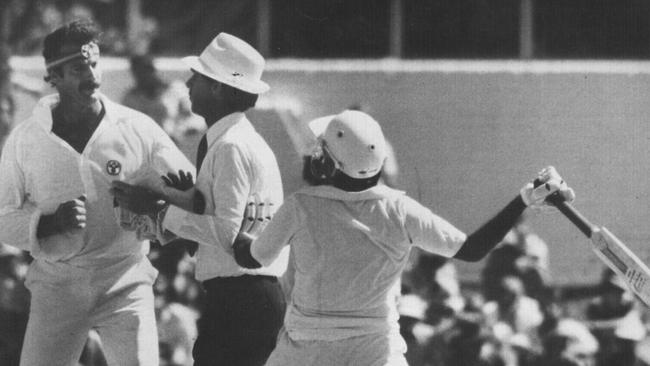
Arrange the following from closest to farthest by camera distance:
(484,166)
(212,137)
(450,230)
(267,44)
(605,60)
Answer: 1. (450,230)
2. (212,137)
3. (484,166)
4. (605,60)
5. (267,44)

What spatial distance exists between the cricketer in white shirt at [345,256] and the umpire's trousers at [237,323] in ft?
1.68

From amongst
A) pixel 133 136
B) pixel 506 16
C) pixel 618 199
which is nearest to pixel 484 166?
pixel 618 199

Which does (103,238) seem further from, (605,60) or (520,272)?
(605,60)

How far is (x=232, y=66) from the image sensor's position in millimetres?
7328

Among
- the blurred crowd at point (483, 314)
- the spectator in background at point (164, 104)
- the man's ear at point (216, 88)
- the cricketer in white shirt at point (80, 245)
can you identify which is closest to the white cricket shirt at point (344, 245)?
the man's ear at point (216, 88)

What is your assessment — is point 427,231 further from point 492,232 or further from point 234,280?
point 234,280

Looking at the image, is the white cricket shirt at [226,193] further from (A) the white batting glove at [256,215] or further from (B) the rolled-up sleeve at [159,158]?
(B) the rolled-up sleeve at [159,158]

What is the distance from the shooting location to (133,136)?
7.56 m

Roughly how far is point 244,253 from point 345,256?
0.45m

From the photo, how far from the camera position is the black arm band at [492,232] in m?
6.70

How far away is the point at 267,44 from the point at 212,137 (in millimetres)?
6263

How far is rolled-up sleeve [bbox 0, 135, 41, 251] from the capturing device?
7406 millimetres

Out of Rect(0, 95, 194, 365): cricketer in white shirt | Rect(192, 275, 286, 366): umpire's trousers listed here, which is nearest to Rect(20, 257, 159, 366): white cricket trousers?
Rect(0, 95, 194, 365): cricketer in white shirt

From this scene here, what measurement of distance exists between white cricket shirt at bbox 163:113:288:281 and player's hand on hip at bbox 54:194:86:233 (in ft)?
1.10
